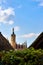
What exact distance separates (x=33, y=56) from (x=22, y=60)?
0.58 m

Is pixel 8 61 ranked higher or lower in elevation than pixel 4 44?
lower

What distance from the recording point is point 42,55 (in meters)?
14.7

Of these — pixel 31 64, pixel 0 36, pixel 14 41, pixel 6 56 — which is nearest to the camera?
pixel 31 64

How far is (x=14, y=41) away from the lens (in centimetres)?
4972

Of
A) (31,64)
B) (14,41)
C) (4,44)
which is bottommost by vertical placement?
(31,64)

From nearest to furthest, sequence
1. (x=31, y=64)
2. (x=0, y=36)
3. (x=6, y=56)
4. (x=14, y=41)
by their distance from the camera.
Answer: (x=31, y=64), (x=6, y=56), (x=0, y=36), (x=14, y=41)

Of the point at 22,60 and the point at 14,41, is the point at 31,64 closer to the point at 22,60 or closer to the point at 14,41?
the point at 22,60

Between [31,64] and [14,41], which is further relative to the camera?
[14,41]

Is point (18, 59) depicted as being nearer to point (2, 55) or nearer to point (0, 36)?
point (2, 55)

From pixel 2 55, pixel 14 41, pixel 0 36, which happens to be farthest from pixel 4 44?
pixel 14 41

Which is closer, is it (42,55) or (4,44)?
(42,55)

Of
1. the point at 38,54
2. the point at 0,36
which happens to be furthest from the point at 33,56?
the point at 0,36

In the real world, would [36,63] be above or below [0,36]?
below

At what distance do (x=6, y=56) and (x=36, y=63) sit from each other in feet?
5.77
